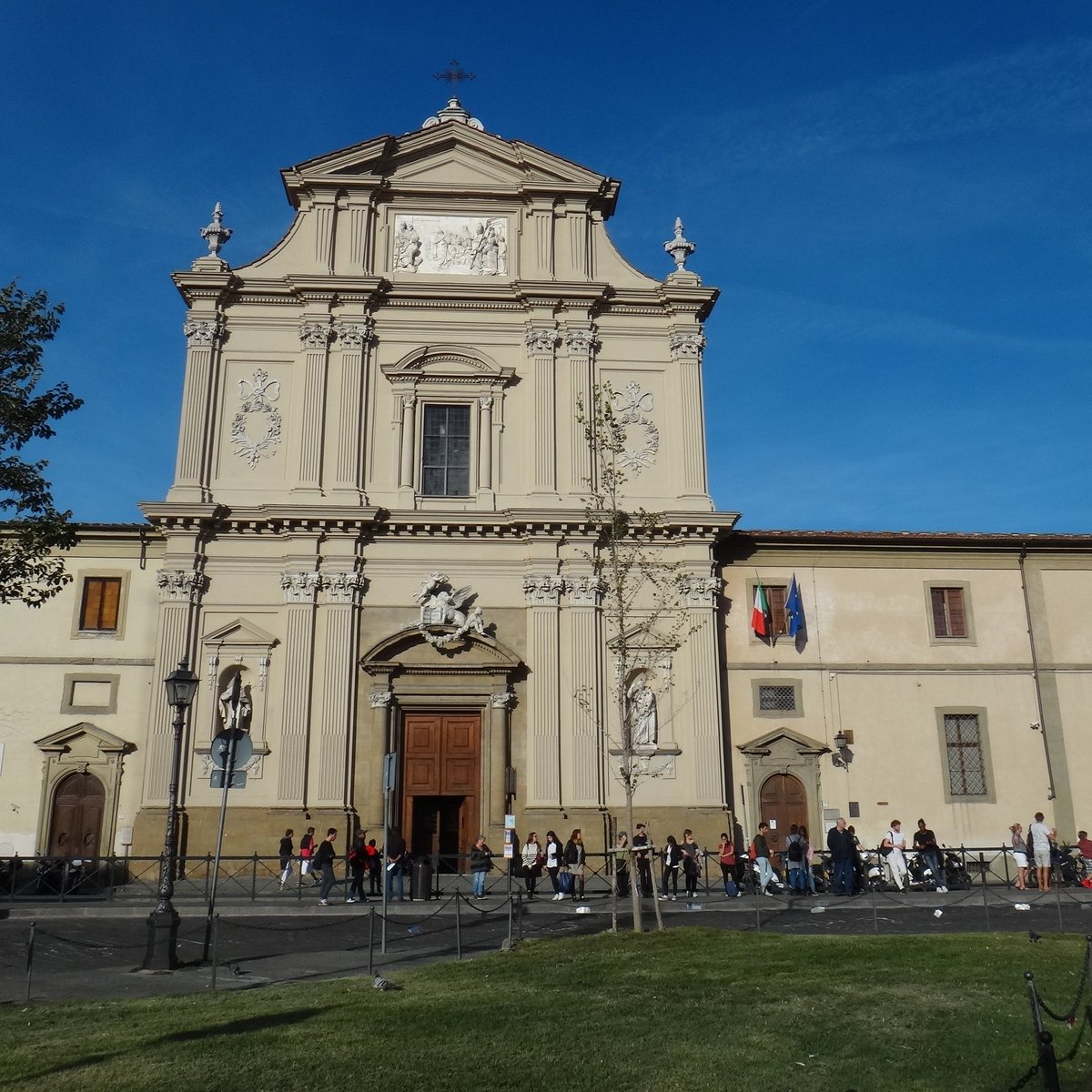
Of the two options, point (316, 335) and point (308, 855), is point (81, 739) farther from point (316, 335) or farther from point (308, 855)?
point (316, 335)

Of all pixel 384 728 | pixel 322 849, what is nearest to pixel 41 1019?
pixel 322 849

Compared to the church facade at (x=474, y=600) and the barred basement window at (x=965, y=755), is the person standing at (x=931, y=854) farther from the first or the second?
the barred basement window at (x=965, y=755)

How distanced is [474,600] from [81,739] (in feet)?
37.2

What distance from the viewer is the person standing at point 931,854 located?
27.5 metres

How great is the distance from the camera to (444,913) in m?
22.6

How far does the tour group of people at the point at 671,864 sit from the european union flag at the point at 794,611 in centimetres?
693

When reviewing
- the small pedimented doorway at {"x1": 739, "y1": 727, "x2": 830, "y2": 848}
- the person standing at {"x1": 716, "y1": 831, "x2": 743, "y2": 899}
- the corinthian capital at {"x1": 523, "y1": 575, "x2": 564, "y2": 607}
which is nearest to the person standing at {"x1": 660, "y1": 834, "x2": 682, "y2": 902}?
the person standing at {"x1": 716, "y1": 831, "x2": 743, "y2": 899}

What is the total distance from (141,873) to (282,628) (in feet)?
23.7

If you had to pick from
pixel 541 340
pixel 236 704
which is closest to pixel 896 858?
pixel 236 704

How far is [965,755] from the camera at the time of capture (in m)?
33.2

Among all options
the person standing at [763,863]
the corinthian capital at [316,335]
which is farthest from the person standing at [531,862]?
the corinthian capital at [316,335]

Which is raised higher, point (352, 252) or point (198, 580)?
point (352, 252)

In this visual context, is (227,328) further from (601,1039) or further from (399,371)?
(601,1039)

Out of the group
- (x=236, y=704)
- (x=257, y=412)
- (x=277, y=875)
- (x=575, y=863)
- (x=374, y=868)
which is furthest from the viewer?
(x=257, y=412)
